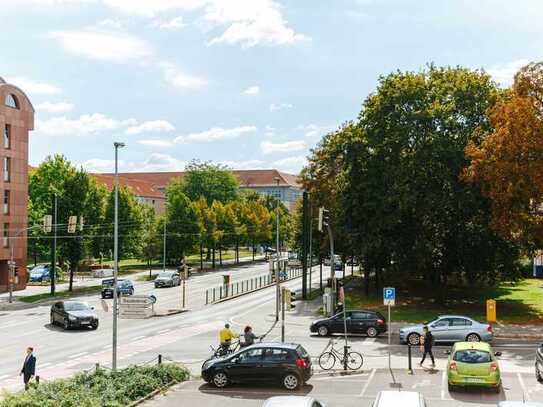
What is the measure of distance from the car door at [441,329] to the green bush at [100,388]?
12.6 metres

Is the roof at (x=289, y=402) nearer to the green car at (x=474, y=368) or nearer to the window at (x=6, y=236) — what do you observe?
the green car at (x=474, y=368)

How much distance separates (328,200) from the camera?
59.3m

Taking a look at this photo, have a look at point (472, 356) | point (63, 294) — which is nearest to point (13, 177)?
point (63, 294)

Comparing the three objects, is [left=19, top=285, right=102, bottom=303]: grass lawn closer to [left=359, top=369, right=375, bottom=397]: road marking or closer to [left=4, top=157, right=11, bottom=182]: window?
[left=4, top=157, right=11, bottom=182]: window

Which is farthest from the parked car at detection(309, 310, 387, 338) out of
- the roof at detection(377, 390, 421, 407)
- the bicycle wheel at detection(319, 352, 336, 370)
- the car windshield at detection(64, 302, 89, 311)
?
Result: the roof at detection(377, 390, 421, 407)

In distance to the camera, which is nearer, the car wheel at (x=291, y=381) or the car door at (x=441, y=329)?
the car wheel at (x=291, y=381)

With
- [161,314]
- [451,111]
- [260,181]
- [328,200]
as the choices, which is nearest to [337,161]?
[328,200]

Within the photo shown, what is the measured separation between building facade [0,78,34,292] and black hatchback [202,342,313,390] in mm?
42512

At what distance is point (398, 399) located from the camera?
508 inches

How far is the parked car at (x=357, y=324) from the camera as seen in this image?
110 feet

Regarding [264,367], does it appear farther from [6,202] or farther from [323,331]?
[6,202]

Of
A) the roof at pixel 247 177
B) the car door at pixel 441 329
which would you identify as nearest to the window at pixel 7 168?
the car door at pixel 441 329

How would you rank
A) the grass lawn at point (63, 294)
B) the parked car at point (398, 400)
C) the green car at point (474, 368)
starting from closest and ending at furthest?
the parked car at point (398, 400)
the green car at point (474, 368)
the grass lawn at point (63, 294)

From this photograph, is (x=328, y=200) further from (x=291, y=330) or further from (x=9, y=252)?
(x=9, y=252)
